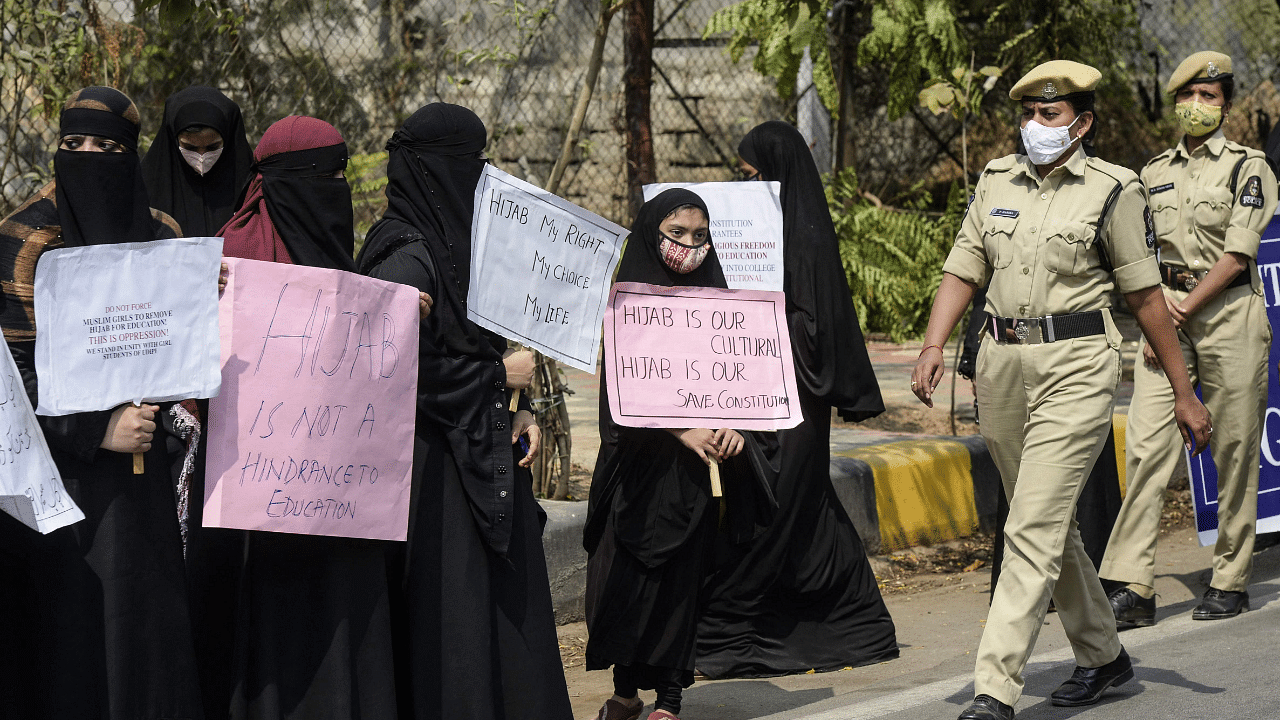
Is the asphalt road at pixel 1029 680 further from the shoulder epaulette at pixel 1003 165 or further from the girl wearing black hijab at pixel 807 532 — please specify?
the shoulder epaulette at pixel 1003 165

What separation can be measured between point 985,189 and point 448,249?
1.84 m

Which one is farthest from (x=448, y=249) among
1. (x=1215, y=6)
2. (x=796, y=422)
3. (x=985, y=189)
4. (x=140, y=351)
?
(x=1215, y=6)

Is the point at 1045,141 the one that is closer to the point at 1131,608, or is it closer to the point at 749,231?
the point at 749,231

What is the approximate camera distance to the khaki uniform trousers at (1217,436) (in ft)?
18.0

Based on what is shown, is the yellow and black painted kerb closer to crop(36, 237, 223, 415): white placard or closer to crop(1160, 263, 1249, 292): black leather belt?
crop(1160, 263, 1249, 292): black leather belt

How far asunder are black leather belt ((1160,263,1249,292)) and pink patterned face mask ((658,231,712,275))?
2370 millimetres

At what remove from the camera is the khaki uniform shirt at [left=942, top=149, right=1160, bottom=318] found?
4215 mm

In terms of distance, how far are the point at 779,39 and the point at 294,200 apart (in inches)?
211

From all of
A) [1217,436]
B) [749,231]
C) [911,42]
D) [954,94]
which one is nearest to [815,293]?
[749,231]

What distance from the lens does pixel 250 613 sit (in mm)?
3299

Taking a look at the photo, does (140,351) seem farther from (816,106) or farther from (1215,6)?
(1215,6)

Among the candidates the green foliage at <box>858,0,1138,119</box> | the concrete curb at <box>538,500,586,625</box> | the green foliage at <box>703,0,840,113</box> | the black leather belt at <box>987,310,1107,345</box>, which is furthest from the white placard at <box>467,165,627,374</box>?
the green foliage at <box>858,0,1138,119</box>

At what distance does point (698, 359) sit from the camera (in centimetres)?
424

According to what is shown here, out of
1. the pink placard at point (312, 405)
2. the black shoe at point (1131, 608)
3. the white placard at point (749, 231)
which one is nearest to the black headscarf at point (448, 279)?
the pink placard at point (312, 405)
